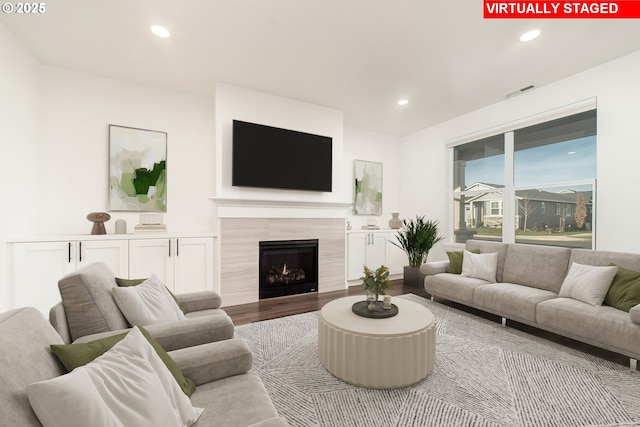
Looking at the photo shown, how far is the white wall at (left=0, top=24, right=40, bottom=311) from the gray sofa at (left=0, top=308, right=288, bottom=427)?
8.27 feet

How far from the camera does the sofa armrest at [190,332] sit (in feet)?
4.87

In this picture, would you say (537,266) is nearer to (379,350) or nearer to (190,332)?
(379,350)

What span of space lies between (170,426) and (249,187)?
10.9ft

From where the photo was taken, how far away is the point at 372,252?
520 cm

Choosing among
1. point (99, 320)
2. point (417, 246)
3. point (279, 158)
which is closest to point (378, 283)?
point (99, 320)

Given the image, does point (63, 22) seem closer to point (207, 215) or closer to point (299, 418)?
point (207, 215)

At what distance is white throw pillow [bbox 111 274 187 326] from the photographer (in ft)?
5.19

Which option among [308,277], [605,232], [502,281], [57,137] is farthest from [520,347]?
[57,137]

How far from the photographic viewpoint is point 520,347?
8.26 feet

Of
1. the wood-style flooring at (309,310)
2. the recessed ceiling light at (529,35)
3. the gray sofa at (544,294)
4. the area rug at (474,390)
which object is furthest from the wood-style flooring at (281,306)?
the recessed ceiling light at (529,35)

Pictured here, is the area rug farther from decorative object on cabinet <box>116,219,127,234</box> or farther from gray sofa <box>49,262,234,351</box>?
decorative object on cabinet <box>116,219,127,234</box>

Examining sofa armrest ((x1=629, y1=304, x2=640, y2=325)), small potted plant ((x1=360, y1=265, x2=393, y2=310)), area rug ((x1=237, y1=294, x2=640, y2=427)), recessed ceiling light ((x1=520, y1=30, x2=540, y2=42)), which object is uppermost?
recessed ceiling light ((x1=520, y1=30, x2=540, y2=42))

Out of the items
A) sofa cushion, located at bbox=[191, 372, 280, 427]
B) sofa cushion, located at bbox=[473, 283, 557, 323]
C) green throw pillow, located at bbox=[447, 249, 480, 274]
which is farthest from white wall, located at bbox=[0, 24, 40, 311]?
green throw pillow, located at bbox=[447, 249, 480, 274]

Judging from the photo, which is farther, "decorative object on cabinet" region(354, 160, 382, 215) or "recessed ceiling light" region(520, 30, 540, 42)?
"decorative object on cabinet" region(354, 160, 382, 215)
